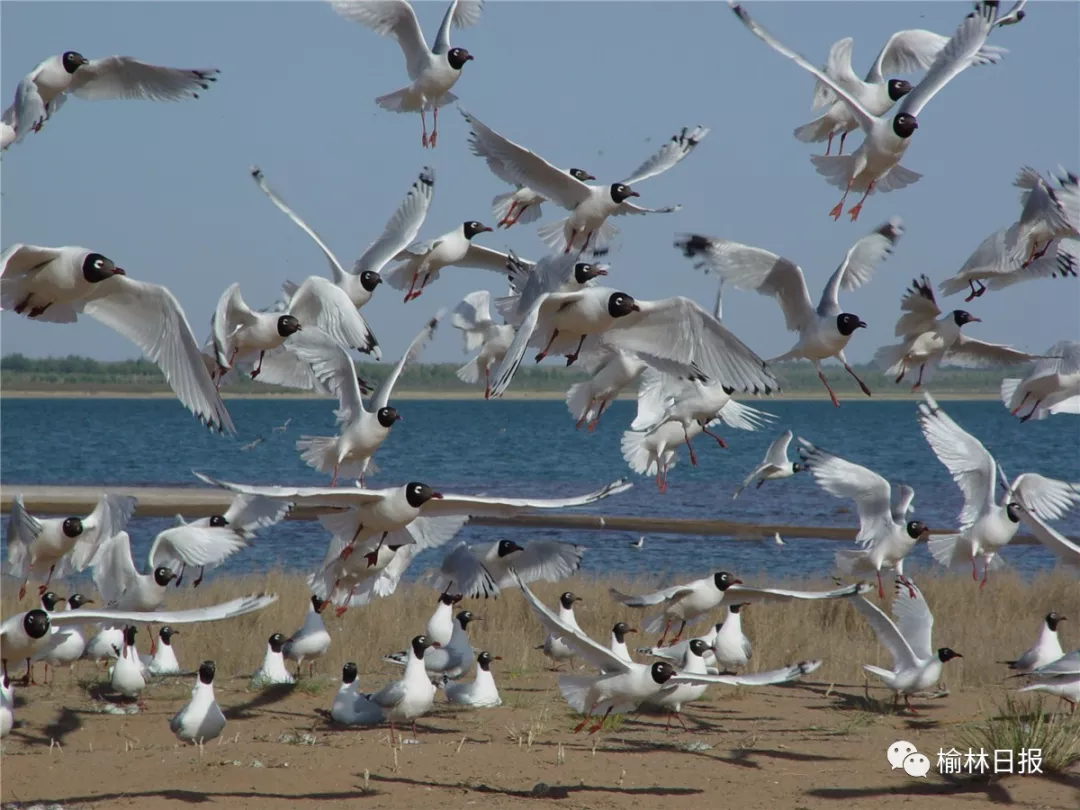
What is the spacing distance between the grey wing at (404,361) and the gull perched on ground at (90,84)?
212cm

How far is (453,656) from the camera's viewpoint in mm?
9797

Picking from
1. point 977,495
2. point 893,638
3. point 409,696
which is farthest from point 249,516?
point 977,495

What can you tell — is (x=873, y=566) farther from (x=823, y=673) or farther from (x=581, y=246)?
(x=581, y=246)

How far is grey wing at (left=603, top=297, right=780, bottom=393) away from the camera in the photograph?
6.90 m

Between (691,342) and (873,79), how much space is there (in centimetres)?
327

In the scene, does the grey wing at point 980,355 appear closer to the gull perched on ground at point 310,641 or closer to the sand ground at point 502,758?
the sand ground at point 502,758

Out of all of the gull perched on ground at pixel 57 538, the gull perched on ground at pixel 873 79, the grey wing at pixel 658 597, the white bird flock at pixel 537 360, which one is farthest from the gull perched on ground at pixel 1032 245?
the gull perched on ground at pixel 57 538

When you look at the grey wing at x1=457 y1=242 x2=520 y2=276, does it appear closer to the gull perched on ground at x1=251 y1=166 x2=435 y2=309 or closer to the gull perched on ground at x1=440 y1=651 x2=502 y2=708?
the gull perched on ground at x1=251 y1=166 x2=435 y2=309

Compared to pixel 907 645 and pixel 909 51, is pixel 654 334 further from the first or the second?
pixel 909 51

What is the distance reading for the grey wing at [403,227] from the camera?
8.83m

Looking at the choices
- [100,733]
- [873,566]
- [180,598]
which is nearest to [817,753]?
[873,566]

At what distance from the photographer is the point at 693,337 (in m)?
7.07

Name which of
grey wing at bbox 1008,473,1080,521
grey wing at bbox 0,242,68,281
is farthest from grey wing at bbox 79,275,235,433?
grey wing at bbox 1008,473,1080,521

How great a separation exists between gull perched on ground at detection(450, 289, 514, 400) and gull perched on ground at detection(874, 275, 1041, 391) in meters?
2.70
